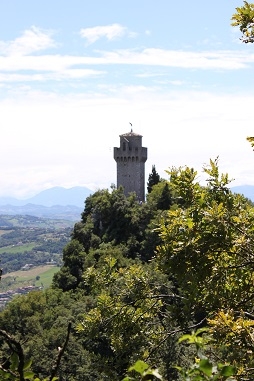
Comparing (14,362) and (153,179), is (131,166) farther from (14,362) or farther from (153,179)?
(14,362)

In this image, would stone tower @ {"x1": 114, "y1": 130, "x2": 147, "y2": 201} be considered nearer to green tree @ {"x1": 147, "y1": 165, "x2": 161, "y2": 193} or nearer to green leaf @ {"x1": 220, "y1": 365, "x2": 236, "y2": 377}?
green tree @ {"x1": 147, "y1": 165, "x2": 161, "y2": 193}

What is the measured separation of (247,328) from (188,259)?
1665mm

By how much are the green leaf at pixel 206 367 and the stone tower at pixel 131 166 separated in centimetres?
6783

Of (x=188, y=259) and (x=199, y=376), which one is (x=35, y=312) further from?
(x=199, y=376)

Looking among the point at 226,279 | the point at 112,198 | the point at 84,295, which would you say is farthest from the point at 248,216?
the point at 112,198

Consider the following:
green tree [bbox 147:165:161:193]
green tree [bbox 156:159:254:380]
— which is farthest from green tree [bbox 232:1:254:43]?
green tree [bbox 147:165:161:193]

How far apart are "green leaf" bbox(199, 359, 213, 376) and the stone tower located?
223 feet

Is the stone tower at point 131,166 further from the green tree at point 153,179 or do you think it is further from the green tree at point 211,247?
the green tree at point 211,247

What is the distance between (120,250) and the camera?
55938mm

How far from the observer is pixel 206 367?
3.66m

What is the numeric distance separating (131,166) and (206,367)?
2707 inches

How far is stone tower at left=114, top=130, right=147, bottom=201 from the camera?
72188mm

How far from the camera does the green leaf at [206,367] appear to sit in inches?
143

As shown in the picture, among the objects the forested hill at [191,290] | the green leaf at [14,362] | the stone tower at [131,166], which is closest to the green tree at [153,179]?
the stone tower at [131,166]
